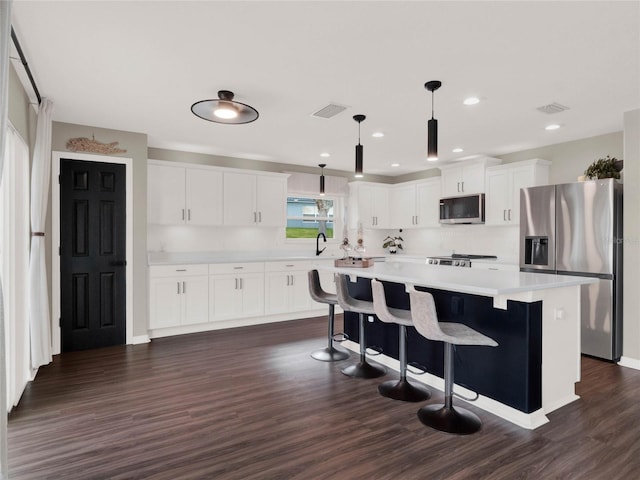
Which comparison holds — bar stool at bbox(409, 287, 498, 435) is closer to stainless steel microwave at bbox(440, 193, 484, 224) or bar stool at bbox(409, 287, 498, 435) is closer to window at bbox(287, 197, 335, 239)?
stainless steel microwave at bbox(440, 193, 484, 224)

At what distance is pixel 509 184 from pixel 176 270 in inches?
187

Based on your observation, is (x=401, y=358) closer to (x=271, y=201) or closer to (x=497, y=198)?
(x=497, y=198)

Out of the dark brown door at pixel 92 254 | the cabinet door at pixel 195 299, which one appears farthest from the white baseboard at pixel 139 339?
the cabinet door at pixel 195 299

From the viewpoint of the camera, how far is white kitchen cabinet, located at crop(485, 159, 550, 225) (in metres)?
5.05

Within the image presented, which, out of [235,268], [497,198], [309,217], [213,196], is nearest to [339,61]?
[213,196]

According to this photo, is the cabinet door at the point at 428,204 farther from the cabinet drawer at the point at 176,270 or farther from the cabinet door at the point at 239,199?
the cabinet drawer at the point at 176,270

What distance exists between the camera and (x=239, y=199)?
5664mm

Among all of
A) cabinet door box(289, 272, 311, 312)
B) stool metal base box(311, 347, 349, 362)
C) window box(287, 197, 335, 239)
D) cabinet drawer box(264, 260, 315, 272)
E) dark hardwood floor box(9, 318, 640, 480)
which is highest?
window box(287, 197, 335, 239)

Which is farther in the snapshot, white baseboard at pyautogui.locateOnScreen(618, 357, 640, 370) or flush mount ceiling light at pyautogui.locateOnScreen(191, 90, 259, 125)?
white baseboard at pyautogui.locateOnScreen(618, 357, 640, 370)

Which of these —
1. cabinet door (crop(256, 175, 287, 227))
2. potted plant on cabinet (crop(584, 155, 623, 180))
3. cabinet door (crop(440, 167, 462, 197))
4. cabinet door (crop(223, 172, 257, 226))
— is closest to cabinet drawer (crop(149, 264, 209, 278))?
cabinet door (crop(223, 172, 257, 226))

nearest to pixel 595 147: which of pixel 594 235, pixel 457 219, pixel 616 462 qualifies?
pixel 594 235

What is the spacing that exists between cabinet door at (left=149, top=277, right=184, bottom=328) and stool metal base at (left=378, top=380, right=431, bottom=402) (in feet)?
9.65

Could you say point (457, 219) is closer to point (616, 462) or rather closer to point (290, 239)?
point (290, 239)

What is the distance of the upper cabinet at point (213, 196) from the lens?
5070mm
